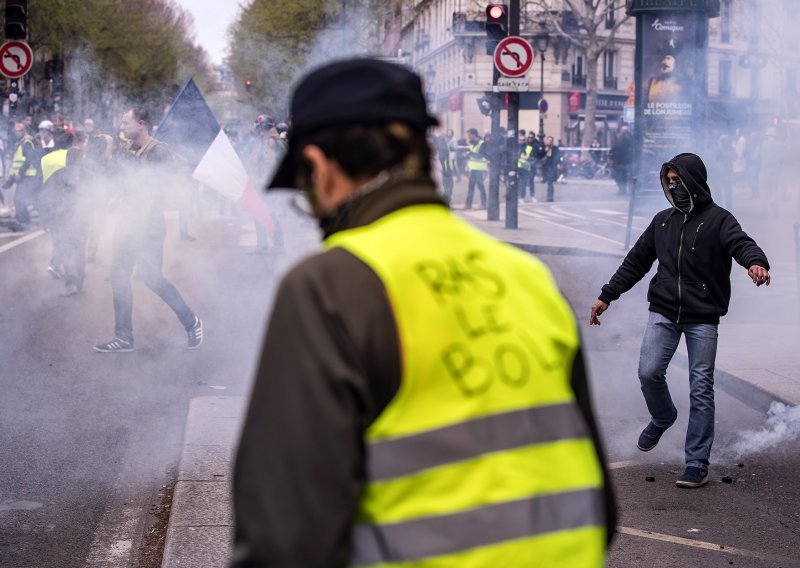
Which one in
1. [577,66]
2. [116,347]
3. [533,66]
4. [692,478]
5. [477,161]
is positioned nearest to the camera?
[692,478]

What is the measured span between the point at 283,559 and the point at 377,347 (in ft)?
0.98

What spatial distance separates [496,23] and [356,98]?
54.3 ft

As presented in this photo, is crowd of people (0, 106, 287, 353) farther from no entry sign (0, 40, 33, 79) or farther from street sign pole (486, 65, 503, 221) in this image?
street sign pole (486, 65, 503, 221)

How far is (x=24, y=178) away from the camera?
59.1 feet

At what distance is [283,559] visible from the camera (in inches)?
59.3

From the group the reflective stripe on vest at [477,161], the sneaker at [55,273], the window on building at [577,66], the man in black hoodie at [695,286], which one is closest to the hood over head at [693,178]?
the man in black hoodie at [695,286]

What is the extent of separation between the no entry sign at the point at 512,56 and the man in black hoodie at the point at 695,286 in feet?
37.5

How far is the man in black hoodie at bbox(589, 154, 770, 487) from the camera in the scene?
565 centimetres

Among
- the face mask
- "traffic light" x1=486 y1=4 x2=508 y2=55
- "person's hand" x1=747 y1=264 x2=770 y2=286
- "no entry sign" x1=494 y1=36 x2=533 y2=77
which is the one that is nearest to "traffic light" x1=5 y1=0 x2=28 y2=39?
"traffic light" x1=486 y1=4 x2=508 y2=55

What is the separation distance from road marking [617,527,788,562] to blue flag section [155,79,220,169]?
4.00 m

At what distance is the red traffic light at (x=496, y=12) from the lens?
1743 centimetres

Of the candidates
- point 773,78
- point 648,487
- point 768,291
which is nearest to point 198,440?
point 648,487

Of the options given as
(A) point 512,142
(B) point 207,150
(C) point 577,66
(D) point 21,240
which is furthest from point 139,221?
(C) point 577,66

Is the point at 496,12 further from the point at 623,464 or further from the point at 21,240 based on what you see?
the point at 623,464
